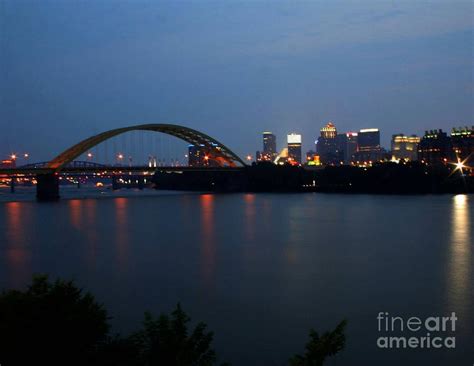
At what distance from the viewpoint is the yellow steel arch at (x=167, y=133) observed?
4765 centimetres

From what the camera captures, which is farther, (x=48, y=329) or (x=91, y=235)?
(x=91, y=235)

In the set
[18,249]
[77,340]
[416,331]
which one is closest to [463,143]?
[18,249]

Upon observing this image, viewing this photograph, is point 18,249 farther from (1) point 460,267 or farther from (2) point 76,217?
(1) point 460,267

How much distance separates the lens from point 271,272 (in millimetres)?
13906

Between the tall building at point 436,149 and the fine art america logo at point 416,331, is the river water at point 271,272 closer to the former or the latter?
the fine art america logo at point 416,331

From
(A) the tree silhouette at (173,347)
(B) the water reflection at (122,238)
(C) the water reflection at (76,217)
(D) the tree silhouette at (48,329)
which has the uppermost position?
(D) the tree silhouette at (48,329)

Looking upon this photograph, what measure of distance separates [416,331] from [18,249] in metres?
14.1

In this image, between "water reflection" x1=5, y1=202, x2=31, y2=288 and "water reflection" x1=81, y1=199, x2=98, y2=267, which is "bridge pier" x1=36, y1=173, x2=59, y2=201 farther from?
"water reflection" x1=5, y1=202, x2=31, y2=288

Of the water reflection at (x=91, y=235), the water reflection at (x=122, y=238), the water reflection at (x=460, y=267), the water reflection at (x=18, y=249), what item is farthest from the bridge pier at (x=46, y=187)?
the water reflection at (x=460, y=267)

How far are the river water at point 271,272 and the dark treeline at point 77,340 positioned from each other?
2406mm

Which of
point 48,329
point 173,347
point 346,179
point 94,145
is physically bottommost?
point 173,347

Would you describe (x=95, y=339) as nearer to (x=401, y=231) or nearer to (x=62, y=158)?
(x=401, y=231)

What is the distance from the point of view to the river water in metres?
8.68

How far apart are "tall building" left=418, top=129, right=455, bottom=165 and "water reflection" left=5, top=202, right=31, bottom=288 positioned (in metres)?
86.2
